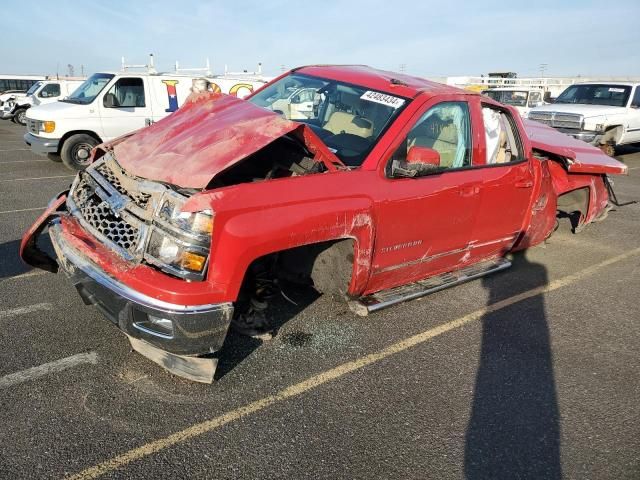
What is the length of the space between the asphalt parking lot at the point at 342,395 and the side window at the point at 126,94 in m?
6.86

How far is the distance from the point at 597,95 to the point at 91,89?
12.8 metres

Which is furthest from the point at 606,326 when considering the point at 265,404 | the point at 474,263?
the point at 265,404

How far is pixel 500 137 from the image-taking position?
4.56 m

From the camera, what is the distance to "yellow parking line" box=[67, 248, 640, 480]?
7.71 ft

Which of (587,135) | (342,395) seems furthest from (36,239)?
(587,135)

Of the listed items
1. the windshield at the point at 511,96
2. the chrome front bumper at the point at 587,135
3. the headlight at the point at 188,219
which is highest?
the windshield at the point at 511,96

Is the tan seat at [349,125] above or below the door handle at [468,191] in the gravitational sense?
above

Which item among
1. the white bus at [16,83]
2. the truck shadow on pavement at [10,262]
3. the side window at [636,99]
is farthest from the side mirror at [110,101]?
the white bus at [16,83]

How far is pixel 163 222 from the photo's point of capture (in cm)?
275

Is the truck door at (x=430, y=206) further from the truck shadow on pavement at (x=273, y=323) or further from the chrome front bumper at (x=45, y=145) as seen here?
the chrome front bumper at (x=45, y=145)

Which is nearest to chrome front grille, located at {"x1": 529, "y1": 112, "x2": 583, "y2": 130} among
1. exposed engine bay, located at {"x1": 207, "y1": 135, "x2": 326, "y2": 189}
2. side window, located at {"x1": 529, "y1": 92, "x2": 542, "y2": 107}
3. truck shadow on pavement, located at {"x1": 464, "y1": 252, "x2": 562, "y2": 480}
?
side window, located at {"x1": 529, "y1": 92, "x2": 542, "y2": 107}

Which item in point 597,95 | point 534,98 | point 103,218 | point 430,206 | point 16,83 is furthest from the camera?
point 16,83

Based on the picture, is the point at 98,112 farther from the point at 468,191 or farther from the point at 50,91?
the point at 50,91

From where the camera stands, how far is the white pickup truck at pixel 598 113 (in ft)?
38.9
